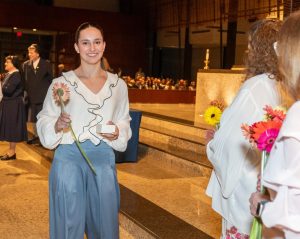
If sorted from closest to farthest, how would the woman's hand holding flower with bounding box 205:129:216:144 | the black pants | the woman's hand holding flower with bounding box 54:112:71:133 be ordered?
1. the woman's hand holding flower with bounding box 205:129:216:144
2. the woman's hand holding flower with bounding box 54:112:71:133
3. the black pants

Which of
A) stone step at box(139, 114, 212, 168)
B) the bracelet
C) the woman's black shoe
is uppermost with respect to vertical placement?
the bracelet

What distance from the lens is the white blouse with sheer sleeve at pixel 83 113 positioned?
7.54 feet

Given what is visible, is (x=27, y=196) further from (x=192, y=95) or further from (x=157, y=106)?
(x=192, y=95)

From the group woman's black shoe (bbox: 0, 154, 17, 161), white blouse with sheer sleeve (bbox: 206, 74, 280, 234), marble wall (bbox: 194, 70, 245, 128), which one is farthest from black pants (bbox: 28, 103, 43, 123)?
white blouse with sheer sleeve (bbox: 206, 74, 280, 234)

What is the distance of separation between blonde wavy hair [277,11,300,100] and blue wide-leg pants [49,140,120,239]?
1293 mm

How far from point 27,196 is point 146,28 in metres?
13.3

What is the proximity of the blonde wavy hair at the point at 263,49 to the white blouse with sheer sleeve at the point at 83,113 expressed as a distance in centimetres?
76

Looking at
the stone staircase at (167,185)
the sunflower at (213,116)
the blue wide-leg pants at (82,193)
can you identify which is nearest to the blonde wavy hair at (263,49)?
the sunflower at (213,116)

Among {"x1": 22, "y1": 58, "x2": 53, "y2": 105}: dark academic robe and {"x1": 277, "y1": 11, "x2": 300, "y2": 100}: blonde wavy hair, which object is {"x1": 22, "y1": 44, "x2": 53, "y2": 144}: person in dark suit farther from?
{"x1": 277, "y1": 11, "x2": 300, "y2": 100}: blonde wavy hair

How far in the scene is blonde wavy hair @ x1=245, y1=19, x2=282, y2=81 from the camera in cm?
184

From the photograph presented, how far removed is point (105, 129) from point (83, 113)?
17 centimetres

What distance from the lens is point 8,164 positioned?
6164 millimetres

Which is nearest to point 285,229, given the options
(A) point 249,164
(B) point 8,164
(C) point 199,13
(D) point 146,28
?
(A) point 249,164

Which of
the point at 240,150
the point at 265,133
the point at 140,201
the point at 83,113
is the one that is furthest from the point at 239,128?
the point at 140,201
